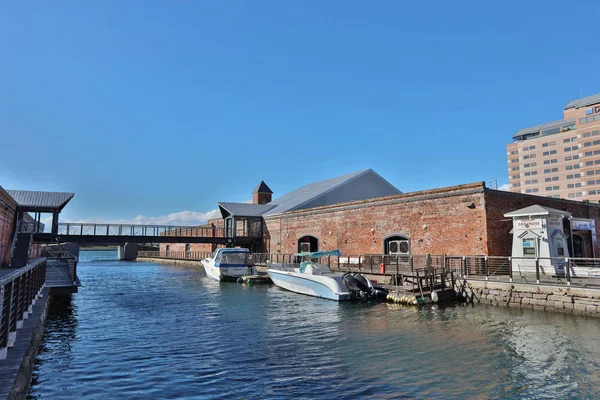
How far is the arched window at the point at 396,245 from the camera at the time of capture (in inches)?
939

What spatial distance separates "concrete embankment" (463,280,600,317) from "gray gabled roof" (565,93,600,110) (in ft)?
304

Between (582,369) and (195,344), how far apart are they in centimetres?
844

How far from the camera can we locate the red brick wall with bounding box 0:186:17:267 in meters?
19.3

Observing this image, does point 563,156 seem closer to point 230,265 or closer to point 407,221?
point 407,221

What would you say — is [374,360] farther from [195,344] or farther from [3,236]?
[3,236]

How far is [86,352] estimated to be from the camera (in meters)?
9.45

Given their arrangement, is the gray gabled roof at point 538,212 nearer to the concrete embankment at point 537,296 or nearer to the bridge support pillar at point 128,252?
the concrete embankment at point 537,296

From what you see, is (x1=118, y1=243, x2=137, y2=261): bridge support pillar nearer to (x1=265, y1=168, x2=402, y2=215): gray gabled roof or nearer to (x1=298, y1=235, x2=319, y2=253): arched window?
(x1=265, y1=168, x2=402, y2=215): gray gabled roof

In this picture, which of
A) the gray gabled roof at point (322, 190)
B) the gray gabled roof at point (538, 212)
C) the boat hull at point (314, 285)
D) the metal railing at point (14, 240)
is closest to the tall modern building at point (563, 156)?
the gray gabled roof at point (322, 190)

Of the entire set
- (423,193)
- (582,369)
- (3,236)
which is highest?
(423,193)

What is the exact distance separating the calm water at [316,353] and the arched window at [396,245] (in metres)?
8.18

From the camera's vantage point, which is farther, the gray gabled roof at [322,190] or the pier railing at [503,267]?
the gray gabled roof at [322,190]

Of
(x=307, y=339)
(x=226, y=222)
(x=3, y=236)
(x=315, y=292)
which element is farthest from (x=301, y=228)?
(x=307, y=339)

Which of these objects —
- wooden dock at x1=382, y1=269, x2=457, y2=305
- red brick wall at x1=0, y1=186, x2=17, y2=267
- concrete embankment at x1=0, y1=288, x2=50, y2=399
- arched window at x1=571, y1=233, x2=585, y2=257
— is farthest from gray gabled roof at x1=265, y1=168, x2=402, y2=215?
concrete embankment at x1=0, y1=288, x2=50, y2=399
